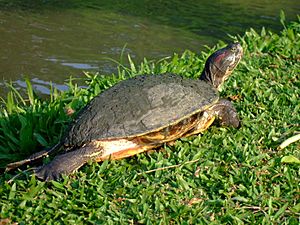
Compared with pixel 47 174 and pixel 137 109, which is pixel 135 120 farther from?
pixel 47 174

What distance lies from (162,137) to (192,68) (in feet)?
6.12

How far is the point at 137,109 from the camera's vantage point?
3.13 metres

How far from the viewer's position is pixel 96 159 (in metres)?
3.06

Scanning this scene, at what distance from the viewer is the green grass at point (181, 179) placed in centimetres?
260

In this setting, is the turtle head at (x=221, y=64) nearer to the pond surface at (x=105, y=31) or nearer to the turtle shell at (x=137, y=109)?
the turtle shell at (x=137, y=109)

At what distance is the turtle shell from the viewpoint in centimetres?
304

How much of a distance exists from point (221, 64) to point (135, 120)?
1.07 m

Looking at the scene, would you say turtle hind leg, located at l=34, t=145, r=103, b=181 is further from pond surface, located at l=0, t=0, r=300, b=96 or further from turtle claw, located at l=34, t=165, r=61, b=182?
pond surface, located at l=0, t=0, r=300, b=96

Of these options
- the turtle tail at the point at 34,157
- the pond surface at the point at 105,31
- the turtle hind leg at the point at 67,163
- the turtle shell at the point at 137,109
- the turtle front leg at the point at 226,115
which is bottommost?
the pond surface at the point at 105,31

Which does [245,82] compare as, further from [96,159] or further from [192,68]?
[96,159]

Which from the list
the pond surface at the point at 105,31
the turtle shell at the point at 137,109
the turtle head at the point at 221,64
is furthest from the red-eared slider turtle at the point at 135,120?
the pond surface at the point at 105,31

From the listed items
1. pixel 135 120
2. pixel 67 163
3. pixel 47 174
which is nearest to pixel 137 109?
pixel 135 120

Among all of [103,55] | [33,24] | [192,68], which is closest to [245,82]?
[192,68]

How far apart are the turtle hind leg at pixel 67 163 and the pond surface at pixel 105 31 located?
2408mm
